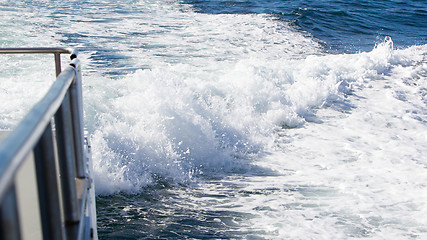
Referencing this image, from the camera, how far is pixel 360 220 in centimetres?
392

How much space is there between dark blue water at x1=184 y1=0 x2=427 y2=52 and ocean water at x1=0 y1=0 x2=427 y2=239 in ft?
3.27

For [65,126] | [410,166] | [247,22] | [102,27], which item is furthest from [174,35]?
[65,126]

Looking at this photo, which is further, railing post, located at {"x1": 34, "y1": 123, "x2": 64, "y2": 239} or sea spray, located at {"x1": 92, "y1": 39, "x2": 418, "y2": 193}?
sea spray, located at {"x1": 92, "y1": 39, "x2": 418, "y2": 193}

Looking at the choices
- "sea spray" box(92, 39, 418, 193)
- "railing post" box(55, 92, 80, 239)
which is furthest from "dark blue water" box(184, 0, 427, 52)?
"railing post" box(55, 92, 80, 239)

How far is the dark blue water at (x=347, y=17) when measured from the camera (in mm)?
13039

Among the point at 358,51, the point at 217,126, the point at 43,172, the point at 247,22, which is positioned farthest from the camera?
the point at 247,22

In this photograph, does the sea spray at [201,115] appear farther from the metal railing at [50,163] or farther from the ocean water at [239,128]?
the metal railing at [50,163]

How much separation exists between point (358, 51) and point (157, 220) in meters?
8.92

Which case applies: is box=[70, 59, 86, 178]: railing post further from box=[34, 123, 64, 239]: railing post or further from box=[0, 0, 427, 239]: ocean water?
box=[0, 0, 427, 239]: ocean water

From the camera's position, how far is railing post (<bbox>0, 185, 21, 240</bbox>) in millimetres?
665

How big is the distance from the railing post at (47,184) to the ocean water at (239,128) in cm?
267

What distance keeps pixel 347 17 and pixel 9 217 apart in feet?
53.4

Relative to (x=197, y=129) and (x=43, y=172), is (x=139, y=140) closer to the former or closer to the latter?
(x=197, y=129)

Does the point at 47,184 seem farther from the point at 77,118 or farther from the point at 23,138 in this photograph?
the point at 77,118
